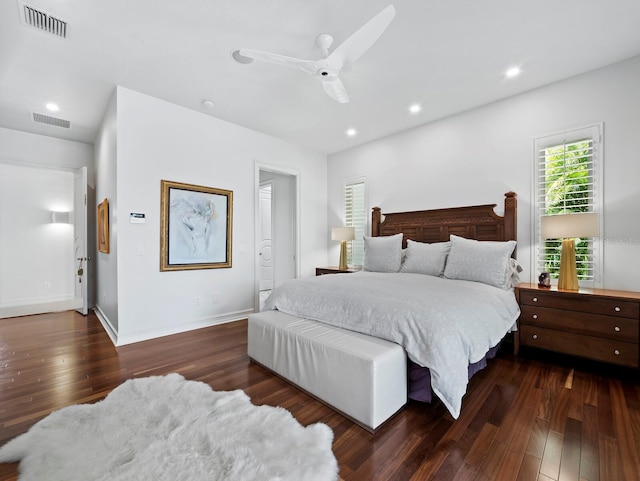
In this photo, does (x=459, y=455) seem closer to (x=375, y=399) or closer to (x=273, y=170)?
(x=375, y=399)

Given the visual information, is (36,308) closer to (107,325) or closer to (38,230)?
(38,230)

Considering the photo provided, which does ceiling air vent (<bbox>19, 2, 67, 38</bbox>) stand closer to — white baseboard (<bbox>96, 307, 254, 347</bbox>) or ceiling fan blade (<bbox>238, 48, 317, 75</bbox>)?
ceiling fan blade (<bbox>238, 48, 317, 75</bbox>)

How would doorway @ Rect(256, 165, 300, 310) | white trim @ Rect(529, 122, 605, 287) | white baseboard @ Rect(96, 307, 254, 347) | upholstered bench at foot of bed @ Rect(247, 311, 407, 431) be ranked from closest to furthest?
upholstered bench at foot of bed @ Rect(247, 311, 407, 431) → white trim @ Rect(529, 122, 605, 287) → white baseboard @ Rect(96, 307, 254, 347) → doorway @ Rect(256, 165, 300, 310)

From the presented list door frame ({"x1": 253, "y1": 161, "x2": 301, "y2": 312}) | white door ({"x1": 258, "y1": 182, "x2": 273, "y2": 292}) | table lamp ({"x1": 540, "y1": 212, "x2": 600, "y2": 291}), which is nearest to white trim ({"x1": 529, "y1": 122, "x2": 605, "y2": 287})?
table lamp ({"x1": 540, "y1": 212, "x2": 600, "y2": 291})

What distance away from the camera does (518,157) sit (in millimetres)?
3379

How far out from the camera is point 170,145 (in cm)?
361

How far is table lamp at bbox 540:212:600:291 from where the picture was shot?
2.60m

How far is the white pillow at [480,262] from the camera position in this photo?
290cm

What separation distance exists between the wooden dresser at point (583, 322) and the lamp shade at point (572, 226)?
532mm

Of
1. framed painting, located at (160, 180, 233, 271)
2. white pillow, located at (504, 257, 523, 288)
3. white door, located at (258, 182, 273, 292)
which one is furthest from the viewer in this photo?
white door, located at (258, 182, 273, 292)

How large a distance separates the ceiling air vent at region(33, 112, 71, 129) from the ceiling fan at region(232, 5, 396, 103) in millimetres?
3588

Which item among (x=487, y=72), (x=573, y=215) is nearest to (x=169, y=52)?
(x=487, y=72)

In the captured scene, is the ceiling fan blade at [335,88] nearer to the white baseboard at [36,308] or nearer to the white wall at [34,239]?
the white baseboard at [36,308]

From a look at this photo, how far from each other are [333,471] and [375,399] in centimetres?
45
